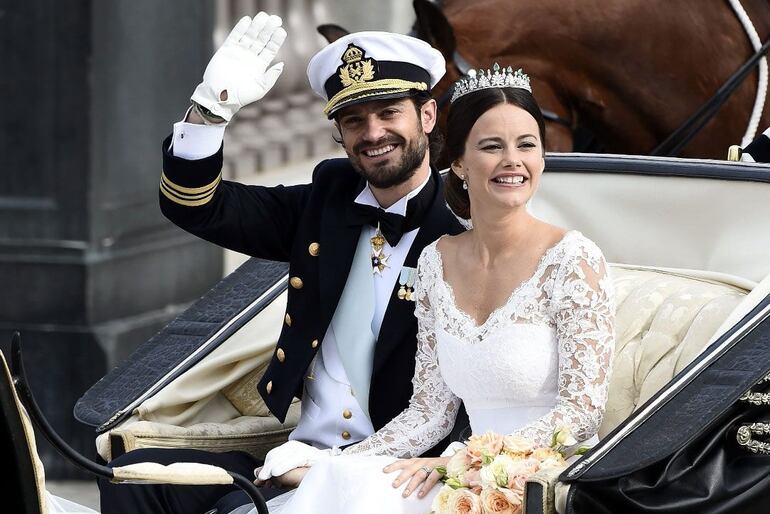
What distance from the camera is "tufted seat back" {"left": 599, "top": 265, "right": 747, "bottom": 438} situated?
9.60 feet

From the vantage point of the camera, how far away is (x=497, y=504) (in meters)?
2.45

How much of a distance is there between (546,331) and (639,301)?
1.21 feet

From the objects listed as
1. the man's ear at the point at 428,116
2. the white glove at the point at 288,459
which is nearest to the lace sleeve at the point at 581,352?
the white glove at the point at 288,459

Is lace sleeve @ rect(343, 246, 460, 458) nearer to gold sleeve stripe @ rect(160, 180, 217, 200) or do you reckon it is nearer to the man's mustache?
the man's mustache

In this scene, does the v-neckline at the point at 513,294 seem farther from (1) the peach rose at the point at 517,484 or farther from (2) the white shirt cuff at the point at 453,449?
(1) the peach rose at the point at 517,484

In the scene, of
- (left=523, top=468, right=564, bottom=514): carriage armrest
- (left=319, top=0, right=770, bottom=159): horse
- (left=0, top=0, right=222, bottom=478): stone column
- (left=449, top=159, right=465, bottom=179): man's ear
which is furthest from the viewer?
(left=0, top=0, right=222, bottom=478): stone column

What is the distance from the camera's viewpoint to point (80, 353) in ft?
16.5

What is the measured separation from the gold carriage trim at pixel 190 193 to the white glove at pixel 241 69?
6.5 inches

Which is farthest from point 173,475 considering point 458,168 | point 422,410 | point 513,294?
point 458,168

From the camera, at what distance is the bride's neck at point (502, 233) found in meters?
2.86

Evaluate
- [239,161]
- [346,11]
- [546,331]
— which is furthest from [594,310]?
[346,11]

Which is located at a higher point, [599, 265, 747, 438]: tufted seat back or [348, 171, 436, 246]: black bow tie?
[348, 171, 436, 246]: black bow tie

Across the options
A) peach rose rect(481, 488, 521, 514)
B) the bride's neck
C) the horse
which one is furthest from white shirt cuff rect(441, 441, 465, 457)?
the horse

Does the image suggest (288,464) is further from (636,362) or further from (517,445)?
(636,362)
